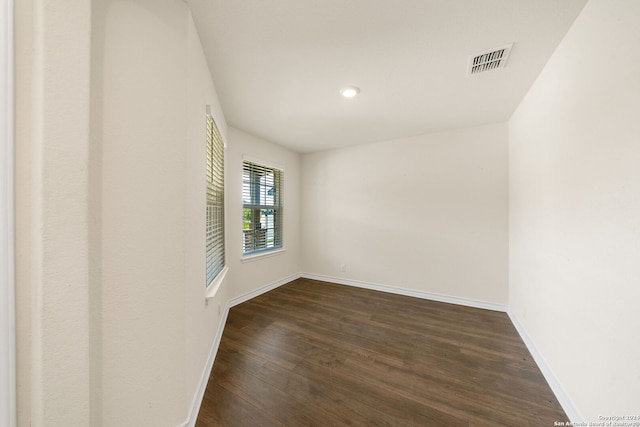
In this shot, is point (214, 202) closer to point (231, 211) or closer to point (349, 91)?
point (231, 211)

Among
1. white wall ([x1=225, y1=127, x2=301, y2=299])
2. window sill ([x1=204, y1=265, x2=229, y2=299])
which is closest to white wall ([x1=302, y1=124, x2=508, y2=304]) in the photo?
white wall ([x1=225, y1=127, x2=301, y2=299])

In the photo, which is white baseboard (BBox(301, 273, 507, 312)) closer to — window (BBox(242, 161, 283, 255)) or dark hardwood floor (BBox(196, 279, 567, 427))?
dark hardwood floor (BBox(196, 279, 567, 427))

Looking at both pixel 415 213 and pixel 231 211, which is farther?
pixel 415 213

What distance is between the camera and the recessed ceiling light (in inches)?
82.4

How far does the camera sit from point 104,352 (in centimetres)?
96

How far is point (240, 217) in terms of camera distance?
3.11m

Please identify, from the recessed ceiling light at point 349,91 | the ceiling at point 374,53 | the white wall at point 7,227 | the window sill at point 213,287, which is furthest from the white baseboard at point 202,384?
the recessed ceiling light at point 349,91

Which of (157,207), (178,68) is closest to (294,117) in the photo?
(178,68)

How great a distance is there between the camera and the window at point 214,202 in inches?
76.7

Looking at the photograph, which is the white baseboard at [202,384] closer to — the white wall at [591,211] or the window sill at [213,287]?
the window sill at [213,287]

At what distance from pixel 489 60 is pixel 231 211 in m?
3.09

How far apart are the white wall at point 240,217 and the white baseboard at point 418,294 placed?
0.74m

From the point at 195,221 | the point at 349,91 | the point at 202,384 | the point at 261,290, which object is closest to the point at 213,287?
the point at 202,384

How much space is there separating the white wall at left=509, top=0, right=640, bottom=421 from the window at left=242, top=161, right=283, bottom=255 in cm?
332
